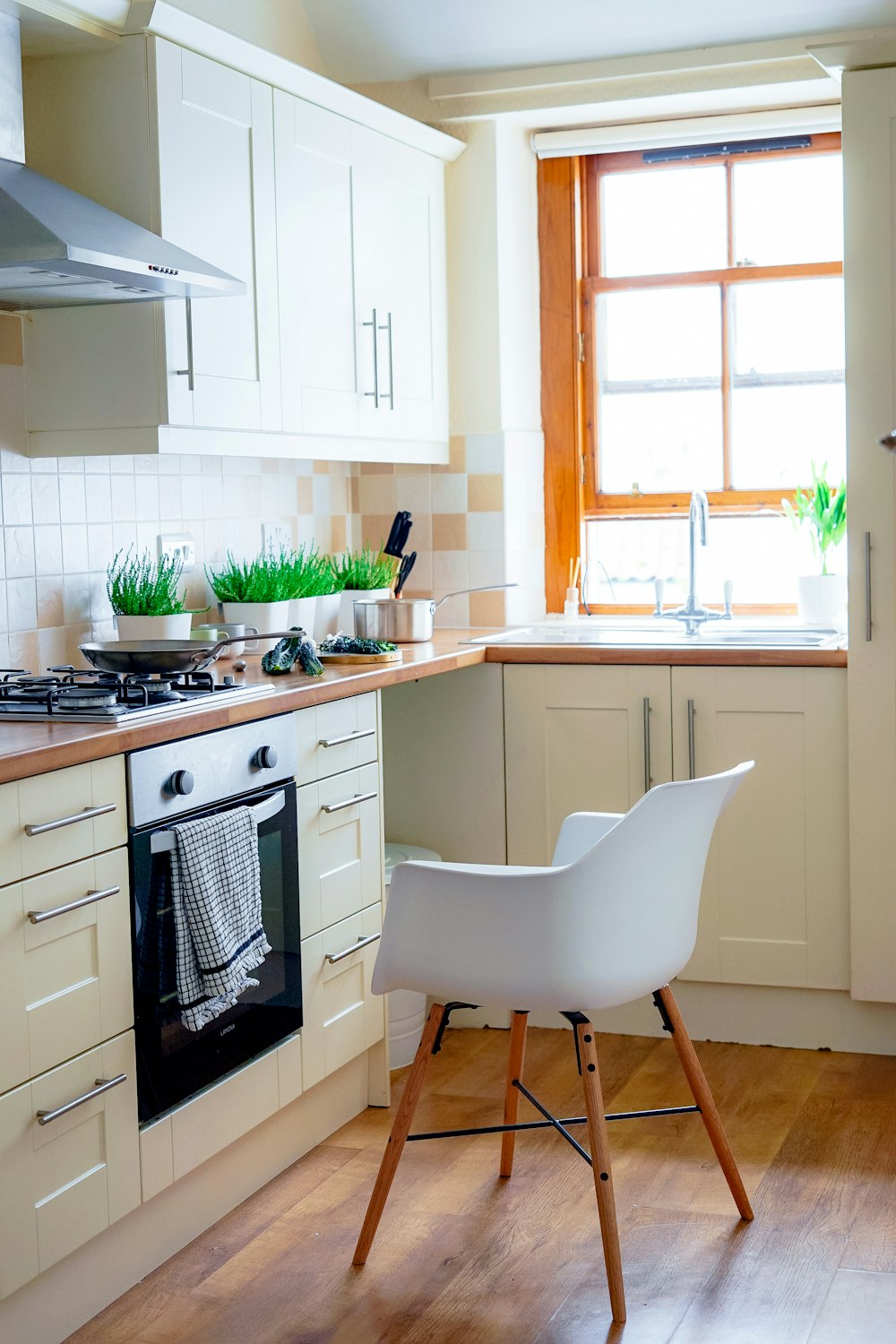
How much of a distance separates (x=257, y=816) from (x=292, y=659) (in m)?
0.49

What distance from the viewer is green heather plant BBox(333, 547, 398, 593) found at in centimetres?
366

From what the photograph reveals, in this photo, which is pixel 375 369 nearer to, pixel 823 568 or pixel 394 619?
pixel 394 619

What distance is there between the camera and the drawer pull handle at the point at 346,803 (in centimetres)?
278

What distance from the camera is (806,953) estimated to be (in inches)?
130

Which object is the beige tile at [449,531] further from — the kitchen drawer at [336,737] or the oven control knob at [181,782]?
the oven control knob at [181,782]

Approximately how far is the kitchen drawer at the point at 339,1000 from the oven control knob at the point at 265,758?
370 mm

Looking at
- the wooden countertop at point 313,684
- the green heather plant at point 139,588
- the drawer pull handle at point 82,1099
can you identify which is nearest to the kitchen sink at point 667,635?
the wooden countertop at point 313,684

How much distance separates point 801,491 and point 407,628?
1121 millimetres

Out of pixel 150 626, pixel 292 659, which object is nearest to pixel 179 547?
pixel 150 626

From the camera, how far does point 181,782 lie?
228 centimetres

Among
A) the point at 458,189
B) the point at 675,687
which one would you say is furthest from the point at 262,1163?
the point at 458,189

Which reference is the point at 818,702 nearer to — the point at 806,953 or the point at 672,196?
the point at 806,953

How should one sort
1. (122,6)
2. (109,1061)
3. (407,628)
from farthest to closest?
(407,628) → (122,6) → (109,1061)

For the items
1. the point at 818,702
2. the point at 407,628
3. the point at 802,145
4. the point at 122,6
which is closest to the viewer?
the point at 122,6
